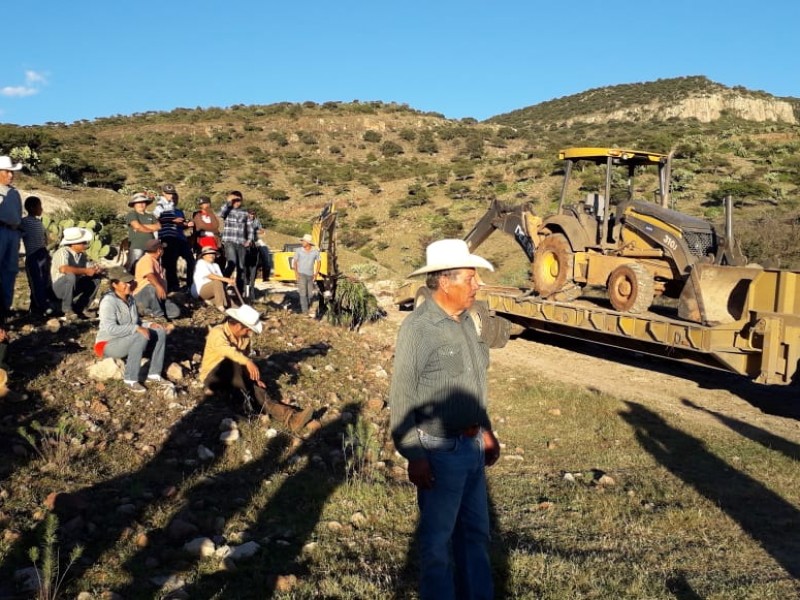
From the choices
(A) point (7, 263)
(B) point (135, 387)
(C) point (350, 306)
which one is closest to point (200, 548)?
(B) point (135, 387)

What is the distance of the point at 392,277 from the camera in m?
20.4

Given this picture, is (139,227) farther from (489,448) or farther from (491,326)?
(489,448)

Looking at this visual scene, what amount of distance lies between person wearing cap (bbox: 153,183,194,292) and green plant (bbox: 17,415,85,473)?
16.8 ft

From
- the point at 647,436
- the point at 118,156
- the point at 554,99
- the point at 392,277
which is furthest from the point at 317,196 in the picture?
the point at 554,99

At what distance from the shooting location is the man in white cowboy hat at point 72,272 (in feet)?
28.8

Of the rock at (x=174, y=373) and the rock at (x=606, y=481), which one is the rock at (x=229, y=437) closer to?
the rock at (x=174, y=373)

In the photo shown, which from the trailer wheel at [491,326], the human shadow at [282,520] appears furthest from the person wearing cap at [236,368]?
the trailer wheel at [491,326]

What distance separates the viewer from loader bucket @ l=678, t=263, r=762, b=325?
30.2 ft

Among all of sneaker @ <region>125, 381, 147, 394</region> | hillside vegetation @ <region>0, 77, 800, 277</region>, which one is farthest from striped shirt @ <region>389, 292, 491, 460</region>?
hillside vegetation @ <region>0, 77, 800, 277</region>

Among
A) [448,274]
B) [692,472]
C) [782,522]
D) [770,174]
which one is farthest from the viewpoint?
[770,174]

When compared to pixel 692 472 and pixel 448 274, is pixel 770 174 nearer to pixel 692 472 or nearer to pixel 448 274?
pixel 692 472

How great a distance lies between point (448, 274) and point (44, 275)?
707cm

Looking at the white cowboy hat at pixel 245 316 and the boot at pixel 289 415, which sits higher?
the white cowboy hat at pixel 245 316

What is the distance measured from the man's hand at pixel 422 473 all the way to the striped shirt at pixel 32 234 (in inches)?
272
